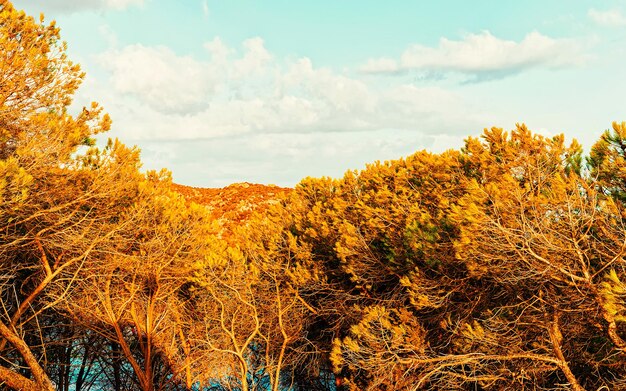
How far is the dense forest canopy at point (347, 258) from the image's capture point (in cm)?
768

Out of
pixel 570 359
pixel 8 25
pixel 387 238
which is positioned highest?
pixel 8 25

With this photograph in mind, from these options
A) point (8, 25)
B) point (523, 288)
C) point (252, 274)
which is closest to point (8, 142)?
point (8, 25)

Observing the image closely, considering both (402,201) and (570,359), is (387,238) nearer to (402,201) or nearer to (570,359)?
(402,201)

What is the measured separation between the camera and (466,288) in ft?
32.9

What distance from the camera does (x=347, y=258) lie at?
12.3 metres

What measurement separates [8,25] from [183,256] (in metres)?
6.82

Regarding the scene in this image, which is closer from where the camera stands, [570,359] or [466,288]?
[570,359]

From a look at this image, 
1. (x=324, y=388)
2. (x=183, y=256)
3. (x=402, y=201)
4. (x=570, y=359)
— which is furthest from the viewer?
(x=324, y=388)

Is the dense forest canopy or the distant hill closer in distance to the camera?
the dense forest canopy

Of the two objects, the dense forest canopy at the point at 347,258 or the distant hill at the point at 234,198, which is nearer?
the dense forest canopy at the point at 347,258

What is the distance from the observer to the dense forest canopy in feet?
25.2

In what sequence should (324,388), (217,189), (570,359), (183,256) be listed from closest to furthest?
(570,359) < (183,256) < (324,388) < (217,189)

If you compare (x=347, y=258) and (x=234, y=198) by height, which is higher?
(x=234, y=198)

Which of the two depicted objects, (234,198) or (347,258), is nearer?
(347,258)
